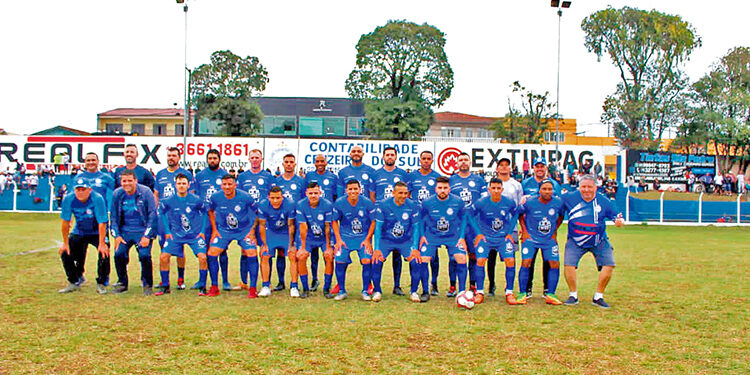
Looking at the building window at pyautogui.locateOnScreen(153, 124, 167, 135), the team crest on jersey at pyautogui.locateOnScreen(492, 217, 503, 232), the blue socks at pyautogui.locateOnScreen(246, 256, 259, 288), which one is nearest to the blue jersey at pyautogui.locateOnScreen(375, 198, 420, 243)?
the team crest on jersey at pyautogui.locateOnScreen(492, 217, 503, 232)

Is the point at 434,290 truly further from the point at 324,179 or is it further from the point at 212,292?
the point at 212,292

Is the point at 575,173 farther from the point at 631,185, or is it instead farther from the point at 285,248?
the point at 285,248

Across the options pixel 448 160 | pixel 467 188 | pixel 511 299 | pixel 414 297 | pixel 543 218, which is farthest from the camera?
pixel 448 160

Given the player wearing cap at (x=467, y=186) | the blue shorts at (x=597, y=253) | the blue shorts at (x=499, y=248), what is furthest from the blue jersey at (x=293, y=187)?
the blue shorts at (x=597, y=253)

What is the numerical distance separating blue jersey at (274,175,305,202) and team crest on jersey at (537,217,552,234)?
11.8ft

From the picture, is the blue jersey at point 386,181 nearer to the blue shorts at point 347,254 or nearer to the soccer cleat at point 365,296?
the blue shorts at point 347,254

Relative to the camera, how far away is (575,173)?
103 ft

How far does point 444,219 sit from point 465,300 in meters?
1.18

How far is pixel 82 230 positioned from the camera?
888 cm

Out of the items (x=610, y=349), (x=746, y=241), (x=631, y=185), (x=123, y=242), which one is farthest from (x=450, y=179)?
(x=631, y=185)

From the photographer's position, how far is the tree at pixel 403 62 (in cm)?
4391

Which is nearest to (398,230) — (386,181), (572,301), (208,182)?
(386,181)

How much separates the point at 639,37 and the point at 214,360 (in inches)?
1807

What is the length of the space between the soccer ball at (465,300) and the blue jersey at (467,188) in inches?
65.8
